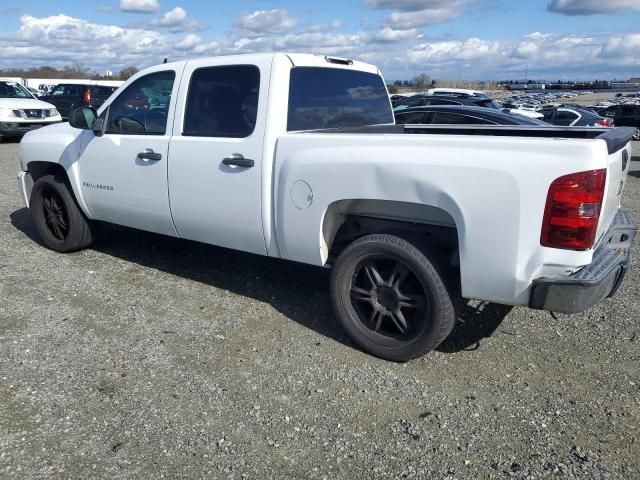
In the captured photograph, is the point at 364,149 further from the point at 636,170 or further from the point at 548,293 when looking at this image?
the point at 636,170

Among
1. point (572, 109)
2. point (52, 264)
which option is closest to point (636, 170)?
point (572, 109)

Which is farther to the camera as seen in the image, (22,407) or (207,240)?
(207,240)

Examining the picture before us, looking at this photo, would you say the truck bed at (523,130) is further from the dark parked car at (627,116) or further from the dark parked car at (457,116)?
the dark parked car at (627,116)

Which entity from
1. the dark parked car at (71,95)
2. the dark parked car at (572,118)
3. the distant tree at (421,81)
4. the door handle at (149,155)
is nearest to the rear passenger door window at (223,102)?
the door handle at (149,155)

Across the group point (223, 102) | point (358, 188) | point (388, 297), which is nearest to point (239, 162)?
point (223, 102)

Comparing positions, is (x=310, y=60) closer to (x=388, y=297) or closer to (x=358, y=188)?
(x=358, y=188)

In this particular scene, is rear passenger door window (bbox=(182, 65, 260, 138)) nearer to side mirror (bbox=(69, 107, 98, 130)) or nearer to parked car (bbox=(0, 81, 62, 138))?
side mirror (bbox=(69, 107, 98, 130))

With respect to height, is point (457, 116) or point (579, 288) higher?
point (457, 116)

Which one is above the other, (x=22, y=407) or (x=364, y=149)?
(x=364, y=149)

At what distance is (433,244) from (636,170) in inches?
480

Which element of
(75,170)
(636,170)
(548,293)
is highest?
(75,170)

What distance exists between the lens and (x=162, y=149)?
460 centimetres

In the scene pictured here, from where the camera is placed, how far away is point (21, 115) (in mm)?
15844

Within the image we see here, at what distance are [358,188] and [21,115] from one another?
605 inches
